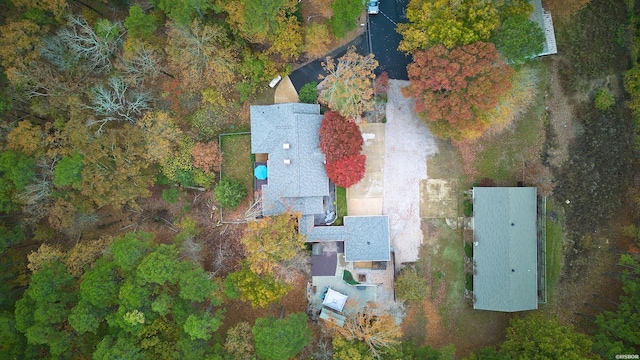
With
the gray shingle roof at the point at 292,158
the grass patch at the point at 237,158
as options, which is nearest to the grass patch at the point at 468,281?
the gray shingle roof at the point at 292,158

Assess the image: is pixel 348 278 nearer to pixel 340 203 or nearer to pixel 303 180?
pixel 340 203

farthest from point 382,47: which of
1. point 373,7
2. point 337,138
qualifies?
point 337,138

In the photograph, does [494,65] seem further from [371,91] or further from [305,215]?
[305,215]

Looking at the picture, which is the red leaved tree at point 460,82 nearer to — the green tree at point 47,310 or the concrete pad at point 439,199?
the concrete pad at point 439,199

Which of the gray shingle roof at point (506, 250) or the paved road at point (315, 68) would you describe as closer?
the gray shingle roof at point (506, 250)

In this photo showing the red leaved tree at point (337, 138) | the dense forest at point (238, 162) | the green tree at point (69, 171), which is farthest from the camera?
the red leaved tree at point (337, 138)

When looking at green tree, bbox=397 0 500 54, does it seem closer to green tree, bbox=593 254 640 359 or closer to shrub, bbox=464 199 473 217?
shrub, bbox=464 199 473 217

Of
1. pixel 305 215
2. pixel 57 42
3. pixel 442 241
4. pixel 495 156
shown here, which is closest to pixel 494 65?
pixel 495 156
